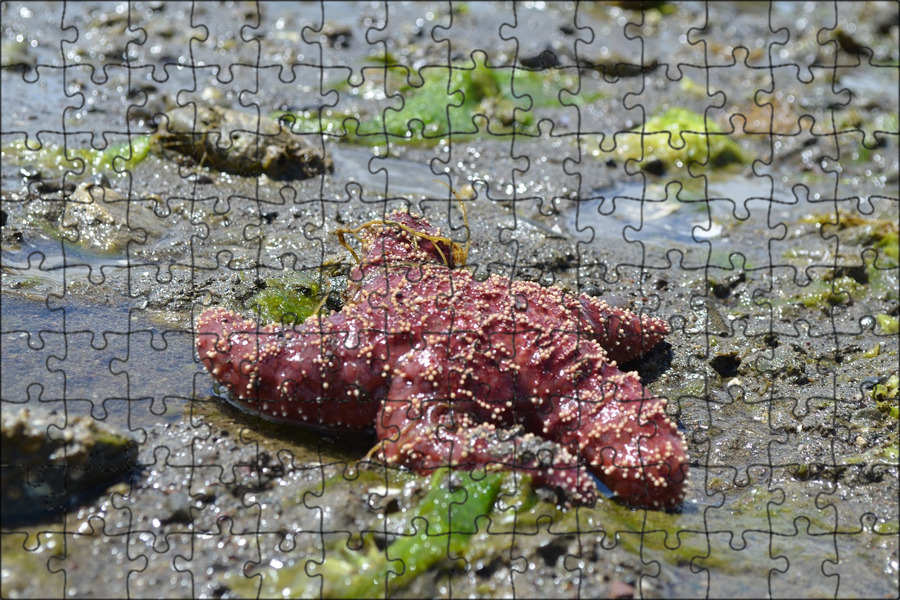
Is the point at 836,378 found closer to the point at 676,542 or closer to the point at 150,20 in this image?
the point at 676,542

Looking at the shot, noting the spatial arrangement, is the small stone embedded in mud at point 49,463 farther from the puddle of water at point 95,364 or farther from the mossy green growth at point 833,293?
the mossy green growth at point 833,293

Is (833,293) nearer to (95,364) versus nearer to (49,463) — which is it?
(95,364)

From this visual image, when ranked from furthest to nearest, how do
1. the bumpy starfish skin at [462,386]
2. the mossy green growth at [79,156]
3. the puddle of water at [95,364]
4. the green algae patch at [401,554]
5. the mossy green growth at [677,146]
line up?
the mossy green growth at [677,146] < the mossy green growth at [79,156] < the puddle of water at [95,364] < the bumpy starfish skin at [462,386] < the green algae patch at [401,554]

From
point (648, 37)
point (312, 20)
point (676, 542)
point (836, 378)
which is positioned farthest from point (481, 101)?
point (676, 542)

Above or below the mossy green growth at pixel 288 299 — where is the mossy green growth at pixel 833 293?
below

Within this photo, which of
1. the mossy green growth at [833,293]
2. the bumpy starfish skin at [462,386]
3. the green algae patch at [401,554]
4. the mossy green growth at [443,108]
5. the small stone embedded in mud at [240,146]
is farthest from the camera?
the mossy green growth at [443,108]

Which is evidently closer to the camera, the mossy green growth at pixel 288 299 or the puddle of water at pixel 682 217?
the mossy green growth at pixel 288 299
